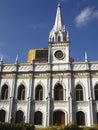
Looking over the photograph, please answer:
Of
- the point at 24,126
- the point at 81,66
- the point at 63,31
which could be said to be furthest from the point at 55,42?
the point at 24,126

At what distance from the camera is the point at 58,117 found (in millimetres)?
32219

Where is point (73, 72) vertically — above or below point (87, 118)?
above

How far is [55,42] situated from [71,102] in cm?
1152

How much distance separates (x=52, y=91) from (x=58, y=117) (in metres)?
4.26

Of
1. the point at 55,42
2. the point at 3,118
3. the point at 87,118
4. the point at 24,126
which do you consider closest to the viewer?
the point at 24,126

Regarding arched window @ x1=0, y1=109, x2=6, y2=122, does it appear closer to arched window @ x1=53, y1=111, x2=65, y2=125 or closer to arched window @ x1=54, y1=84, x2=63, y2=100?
arched window @ x1=53, y1=111, x2=65, y2=125

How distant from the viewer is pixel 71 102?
105 ft

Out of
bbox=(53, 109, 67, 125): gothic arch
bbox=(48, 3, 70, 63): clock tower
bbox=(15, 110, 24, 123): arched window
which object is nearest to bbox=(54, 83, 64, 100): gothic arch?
bbox=(53, 109, 67, 125): gothic arch

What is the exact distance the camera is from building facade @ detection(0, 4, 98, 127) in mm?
31984

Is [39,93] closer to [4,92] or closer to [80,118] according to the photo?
[4,92]

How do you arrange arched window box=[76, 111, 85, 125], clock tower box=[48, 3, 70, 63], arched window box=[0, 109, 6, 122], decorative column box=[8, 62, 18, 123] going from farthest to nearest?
clock tower box=[48, 3, 70, 63] < arched window box=[0, 109, 6, 122] < decorative column box=[8, 62, 18, 123] < arched window box=[76, 111, 85, 125]

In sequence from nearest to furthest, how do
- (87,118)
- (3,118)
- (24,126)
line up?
(24,126) < (87,118) < (3,118)

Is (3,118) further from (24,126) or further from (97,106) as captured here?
(97,106)

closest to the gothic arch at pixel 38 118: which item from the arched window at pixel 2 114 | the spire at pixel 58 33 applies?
the arched window at pixel 2 114
